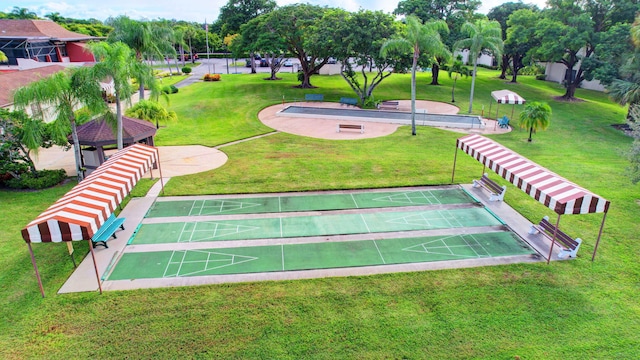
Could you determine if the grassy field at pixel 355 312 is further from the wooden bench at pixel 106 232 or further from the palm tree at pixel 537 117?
the palm tree at pixel 537 117

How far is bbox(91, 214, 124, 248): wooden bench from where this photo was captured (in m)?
14.1

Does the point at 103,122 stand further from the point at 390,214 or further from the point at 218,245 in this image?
the point at 390,214

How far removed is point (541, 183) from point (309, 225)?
906cm

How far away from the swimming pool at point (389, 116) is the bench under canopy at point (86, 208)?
22.1m

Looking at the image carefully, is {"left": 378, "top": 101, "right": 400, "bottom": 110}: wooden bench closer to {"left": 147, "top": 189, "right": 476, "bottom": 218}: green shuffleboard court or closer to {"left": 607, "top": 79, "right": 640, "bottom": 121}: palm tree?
{"left": 607, "top": 79, "right": 640, "bottom": 121}: palm tree

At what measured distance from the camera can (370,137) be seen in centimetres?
2995

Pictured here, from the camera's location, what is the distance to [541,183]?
14094mm

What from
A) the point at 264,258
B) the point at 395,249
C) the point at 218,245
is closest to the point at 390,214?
the point at 395,249

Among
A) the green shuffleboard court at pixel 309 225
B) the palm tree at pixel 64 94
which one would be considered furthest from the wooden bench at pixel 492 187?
the palm tree at pixel 64 94

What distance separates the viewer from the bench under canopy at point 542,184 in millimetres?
12781

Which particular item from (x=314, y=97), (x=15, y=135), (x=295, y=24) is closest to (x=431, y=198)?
(x=15, y=135)

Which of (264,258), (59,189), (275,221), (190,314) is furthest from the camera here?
(59,189)

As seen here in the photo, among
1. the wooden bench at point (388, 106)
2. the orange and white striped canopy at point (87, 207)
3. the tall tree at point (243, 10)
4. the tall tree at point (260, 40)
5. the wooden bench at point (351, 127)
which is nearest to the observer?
the orange and white striped canopy at point (87, 207)

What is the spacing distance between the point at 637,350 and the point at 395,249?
733cm
